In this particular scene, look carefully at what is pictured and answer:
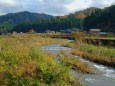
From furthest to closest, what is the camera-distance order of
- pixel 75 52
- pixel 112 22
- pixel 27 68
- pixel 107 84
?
pixel 112 22, pixel 75 52, pixel 107 84, pixel 27 68

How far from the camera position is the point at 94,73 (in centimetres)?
2423

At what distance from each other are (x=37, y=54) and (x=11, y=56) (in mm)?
1936

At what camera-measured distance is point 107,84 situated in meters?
19.2

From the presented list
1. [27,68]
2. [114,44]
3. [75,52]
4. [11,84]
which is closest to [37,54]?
[27,68]

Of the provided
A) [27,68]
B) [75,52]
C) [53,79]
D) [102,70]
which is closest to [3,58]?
[27,68]

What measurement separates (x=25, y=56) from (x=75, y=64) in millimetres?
6528

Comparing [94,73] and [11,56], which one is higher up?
[11,56]

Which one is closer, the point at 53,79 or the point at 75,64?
the point at 53,79

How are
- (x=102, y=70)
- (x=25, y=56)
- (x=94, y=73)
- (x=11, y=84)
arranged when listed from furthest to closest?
(x=102, y=70), (x=94, y=73), (x=25, y=56), (x=11, y=84)

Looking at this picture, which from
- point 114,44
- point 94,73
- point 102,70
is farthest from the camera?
point 114,44

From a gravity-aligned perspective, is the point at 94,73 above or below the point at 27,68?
below

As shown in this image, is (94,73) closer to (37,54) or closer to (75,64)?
(75,64)

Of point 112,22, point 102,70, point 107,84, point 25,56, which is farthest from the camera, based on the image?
point 112,22

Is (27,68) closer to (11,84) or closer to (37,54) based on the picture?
(11,84)
